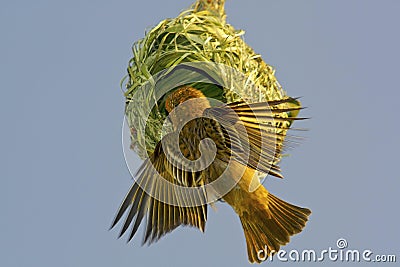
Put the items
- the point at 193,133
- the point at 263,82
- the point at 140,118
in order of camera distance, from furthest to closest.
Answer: the point at 263,82 → the point at 140,118 → the point at 193,133

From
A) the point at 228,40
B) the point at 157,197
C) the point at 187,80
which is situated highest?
the point at 228,40

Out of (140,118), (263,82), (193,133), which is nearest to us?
(193,133)

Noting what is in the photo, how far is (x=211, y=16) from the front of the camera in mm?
2176

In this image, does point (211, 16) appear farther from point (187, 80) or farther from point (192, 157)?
point (192, 157)

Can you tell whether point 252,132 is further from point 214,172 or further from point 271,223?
point 271,223

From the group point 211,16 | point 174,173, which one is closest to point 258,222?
point 174,173

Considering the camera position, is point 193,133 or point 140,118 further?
point 140,118

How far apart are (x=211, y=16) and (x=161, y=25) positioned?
7.0 inches

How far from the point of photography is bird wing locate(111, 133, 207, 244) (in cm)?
200

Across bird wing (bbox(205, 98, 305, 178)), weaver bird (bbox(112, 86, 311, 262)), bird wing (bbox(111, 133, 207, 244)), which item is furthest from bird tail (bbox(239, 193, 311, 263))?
bird wing (bbox(205, 98, 305, 178))

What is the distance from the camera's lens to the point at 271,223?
2176mm

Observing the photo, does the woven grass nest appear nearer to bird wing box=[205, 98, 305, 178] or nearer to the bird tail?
bird wing box=[205, 98, 305, 178]

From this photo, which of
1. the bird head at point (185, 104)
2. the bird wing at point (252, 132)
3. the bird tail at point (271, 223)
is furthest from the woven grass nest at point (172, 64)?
the bird tail at point (271, 223)

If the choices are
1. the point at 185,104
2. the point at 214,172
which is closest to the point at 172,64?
the point at 185,104
